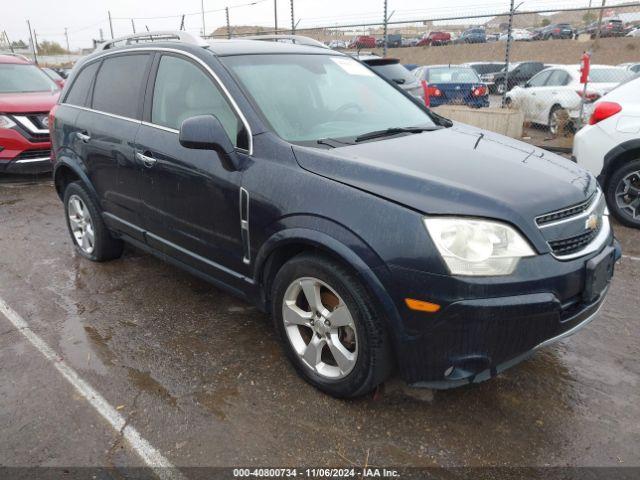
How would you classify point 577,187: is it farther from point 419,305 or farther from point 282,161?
point 282,161

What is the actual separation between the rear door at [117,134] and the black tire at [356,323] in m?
1.64

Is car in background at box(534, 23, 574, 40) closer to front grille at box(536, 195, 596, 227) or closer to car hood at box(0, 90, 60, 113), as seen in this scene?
car hood at box(0, 90, 60, 113)

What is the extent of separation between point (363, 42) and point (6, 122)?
19.6m

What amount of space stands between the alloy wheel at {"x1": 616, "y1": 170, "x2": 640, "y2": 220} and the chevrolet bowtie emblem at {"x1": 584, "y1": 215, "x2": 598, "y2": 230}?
311cm

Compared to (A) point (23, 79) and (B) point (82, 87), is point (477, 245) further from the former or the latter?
(A) point (23, 79)

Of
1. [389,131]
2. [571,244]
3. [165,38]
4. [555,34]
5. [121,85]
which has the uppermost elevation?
[555,34]

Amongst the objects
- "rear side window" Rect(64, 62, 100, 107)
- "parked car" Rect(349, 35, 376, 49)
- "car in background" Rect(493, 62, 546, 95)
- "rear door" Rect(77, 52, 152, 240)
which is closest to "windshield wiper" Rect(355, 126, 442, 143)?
"rear door" Rect(77, 52, 152, 240)

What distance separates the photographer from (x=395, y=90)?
3.93 m

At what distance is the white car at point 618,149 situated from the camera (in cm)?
523

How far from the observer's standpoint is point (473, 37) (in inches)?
1040

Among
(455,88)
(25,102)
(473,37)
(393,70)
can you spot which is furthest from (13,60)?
(473,37)

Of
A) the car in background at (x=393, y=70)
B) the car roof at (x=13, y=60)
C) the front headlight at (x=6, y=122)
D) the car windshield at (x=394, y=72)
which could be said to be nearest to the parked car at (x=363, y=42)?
the car in background at (x=393, y=70)

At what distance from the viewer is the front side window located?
311cm

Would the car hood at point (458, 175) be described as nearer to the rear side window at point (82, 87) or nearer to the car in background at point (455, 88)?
the rear side window at point (82, 87)
